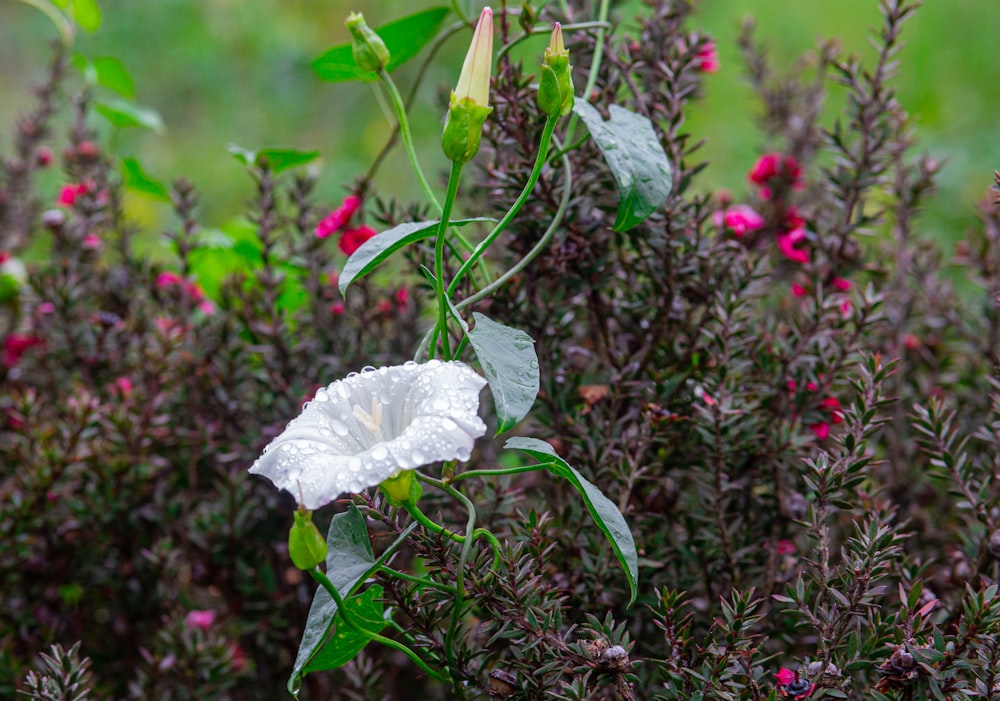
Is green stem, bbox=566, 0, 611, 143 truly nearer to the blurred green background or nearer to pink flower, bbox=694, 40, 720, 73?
pink flower, bbox=694, 40, 720, 73

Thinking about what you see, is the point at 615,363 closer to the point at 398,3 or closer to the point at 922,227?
the point at 922,227

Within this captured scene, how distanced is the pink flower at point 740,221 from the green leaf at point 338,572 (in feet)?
2.10

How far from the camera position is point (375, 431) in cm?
74

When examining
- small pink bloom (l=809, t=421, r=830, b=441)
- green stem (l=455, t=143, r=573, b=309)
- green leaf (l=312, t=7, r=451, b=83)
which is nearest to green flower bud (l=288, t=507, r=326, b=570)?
green stem (l=455, t=143, r=573, b=309)

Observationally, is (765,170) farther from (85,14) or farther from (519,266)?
(85,14)

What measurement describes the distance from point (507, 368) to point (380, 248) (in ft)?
0.57

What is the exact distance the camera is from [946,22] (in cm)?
356

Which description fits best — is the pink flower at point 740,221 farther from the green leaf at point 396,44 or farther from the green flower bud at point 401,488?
the green flower bud at point 401,488

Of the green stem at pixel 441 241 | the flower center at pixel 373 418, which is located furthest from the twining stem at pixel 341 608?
the green stem at pixel 441 241

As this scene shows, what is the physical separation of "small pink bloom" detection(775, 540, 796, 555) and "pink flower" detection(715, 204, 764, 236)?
0.40m

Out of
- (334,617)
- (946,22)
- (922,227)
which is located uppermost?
(946,22)

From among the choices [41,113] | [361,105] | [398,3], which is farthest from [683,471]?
[398,3]

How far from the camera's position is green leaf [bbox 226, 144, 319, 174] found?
4.11 feet

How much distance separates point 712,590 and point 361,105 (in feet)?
10.2
